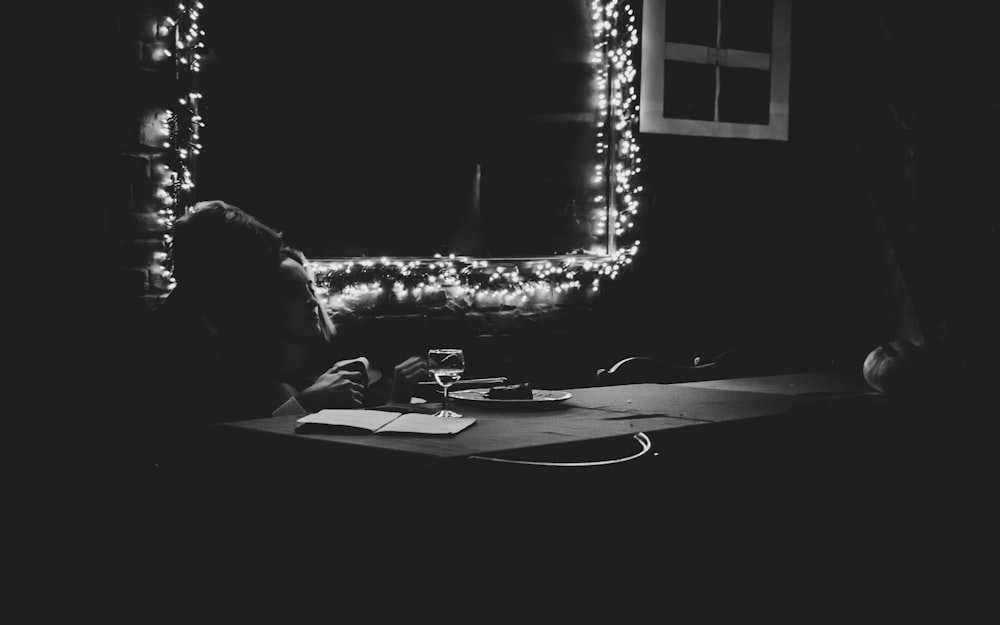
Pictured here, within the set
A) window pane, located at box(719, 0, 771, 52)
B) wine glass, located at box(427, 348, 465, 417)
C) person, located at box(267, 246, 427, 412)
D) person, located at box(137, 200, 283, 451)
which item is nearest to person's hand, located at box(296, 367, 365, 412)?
person, located at box(267, 246, 427, 412)

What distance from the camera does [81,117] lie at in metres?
2.99

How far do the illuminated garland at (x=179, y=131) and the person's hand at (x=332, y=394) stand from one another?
24.8 inches

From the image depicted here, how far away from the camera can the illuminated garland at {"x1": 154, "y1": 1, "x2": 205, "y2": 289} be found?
3131 mm

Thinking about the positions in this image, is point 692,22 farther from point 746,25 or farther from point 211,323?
point 211,323

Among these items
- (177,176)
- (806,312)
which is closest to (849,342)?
(806,312)

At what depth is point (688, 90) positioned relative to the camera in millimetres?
4227

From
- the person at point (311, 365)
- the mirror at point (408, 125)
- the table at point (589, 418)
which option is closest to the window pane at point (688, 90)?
the mirror at point (408, 125)

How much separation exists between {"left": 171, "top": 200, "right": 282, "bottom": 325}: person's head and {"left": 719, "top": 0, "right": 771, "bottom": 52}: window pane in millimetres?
2252

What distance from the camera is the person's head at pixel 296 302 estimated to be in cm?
310

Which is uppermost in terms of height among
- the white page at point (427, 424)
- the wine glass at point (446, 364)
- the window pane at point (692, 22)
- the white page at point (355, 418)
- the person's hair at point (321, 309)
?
the window pane at point (692, 22)

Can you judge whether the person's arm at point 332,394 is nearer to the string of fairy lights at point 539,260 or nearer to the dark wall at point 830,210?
the string of fairy lights at point 539,260

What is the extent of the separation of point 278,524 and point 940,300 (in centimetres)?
389

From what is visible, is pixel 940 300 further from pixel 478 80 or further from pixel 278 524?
pixel 278 524

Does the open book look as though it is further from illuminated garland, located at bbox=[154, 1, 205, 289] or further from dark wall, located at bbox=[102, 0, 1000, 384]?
dark wall, located at bbox=[102, 0, 1000, 384]
